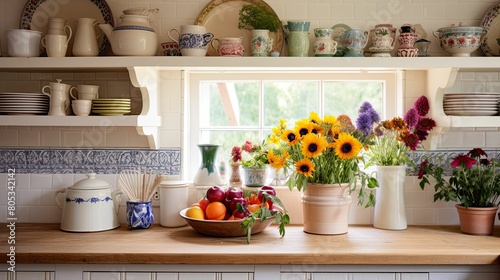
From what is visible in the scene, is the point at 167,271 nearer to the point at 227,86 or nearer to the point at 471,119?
the point at 227,86

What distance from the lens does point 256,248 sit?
204 cm

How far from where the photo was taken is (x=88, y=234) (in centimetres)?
228

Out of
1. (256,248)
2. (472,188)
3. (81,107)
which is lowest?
(256,248)

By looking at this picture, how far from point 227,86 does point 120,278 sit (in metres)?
1.19

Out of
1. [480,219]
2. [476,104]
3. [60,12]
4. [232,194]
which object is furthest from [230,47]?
[480,219]

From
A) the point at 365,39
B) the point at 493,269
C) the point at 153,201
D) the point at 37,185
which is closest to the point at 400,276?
the point at 493,269

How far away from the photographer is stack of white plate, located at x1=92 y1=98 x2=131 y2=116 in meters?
2.32

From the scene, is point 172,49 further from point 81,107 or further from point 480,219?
point 480,219

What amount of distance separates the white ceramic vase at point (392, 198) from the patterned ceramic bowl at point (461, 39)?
61 cm

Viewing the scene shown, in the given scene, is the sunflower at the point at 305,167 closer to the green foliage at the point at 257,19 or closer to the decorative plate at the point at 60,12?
the green foliage at the point at 257,19

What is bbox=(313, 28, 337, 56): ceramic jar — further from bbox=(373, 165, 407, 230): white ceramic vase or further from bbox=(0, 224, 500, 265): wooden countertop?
bbox=(0, 224, 500, 265): wooden countertop

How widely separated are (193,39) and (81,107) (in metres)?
0.61

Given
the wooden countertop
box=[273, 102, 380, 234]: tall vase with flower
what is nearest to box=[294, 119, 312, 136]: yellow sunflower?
box=[273, 102, 380, 234]: tall vase with flower

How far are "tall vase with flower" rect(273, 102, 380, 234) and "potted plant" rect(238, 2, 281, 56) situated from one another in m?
0.37
